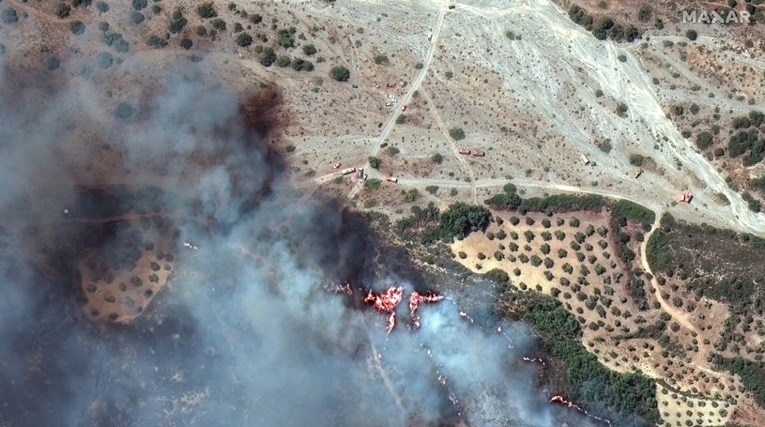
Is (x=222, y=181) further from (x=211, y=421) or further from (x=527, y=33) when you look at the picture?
(x=527, y=33)

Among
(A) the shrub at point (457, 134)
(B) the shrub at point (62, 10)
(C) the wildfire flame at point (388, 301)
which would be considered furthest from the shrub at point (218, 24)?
(C) the wildfire flame at point (388, 301)

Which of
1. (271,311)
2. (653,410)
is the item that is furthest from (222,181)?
(653,410)

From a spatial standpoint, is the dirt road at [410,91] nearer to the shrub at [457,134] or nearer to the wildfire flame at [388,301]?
the shrub at [457,134]

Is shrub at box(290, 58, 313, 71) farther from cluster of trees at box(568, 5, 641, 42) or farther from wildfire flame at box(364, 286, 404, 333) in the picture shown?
cluster of trees at box(568, 5, 641, 42)

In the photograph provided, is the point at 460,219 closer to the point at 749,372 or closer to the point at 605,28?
the point at 605,28

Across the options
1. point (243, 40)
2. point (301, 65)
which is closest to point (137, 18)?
point (243, 40)

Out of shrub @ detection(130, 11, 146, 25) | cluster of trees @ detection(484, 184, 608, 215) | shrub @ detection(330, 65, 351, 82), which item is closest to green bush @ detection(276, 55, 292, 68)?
shrub @ detection(330, 65, 351, 82)
